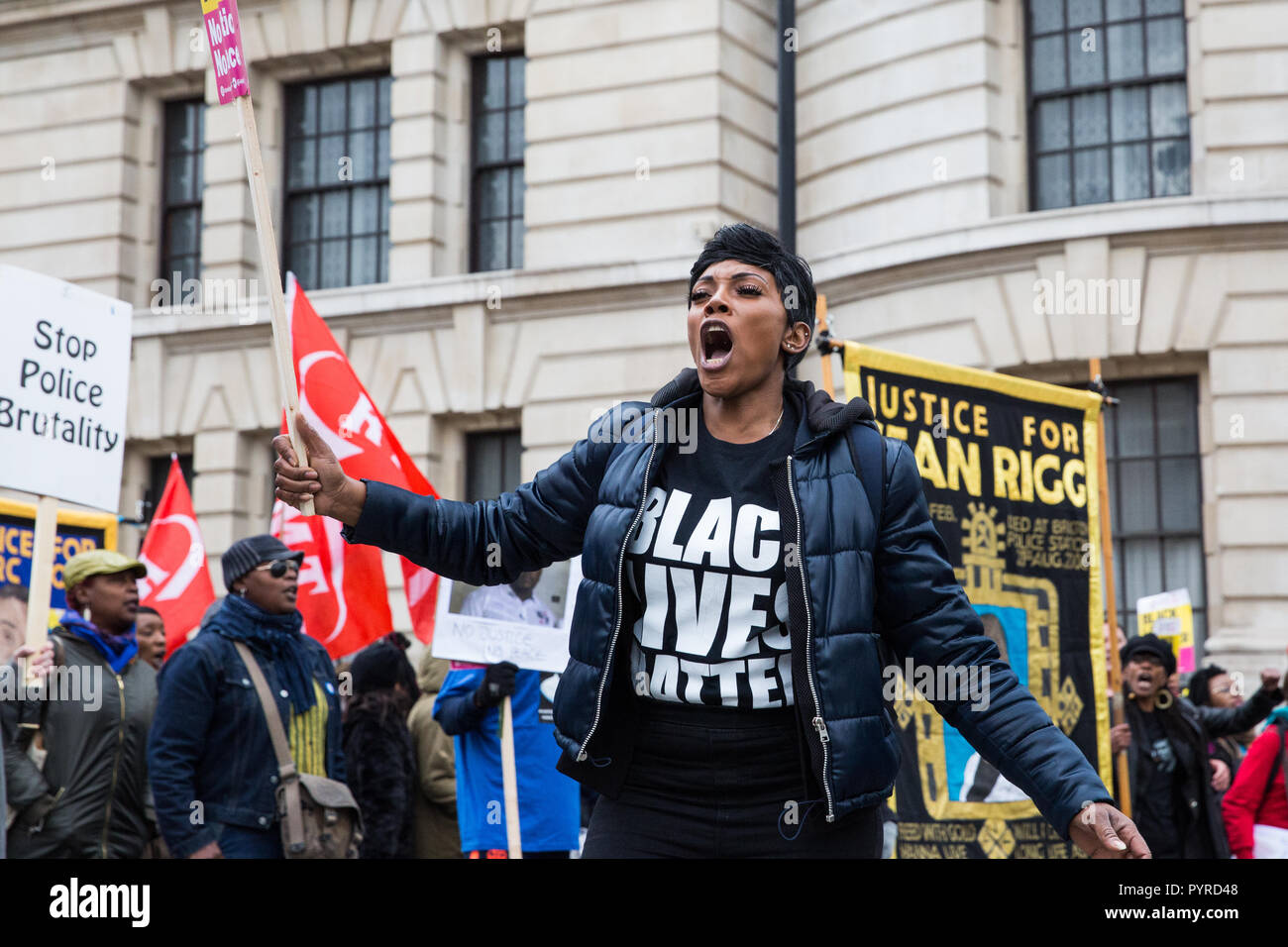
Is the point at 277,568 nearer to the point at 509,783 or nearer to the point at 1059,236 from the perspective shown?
the point at 509,783

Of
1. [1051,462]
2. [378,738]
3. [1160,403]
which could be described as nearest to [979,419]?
[1051,462]

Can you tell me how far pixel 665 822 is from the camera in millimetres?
3535

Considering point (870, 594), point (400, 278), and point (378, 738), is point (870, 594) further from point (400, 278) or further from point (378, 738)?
point (400, 278)

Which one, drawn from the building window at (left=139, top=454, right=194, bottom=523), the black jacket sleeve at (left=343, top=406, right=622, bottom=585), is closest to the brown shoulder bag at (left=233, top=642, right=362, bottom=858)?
the black jacket sleeve at (left=343, top=406, right=622, bottom=585)

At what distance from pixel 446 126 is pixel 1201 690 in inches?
479

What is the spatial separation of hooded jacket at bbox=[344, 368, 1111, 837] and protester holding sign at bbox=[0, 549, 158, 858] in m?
4.21

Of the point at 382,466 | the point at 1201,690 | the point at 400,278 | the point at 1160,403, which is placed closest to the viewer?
the point at 382,466

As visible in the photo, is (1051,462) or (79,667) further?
(1051,462)

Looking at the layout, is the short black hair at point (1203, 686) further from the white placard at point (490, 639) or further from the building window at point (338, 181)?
the building window at point (338, 181)

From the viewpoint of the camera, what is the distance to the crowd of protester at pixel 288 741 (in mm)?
7156

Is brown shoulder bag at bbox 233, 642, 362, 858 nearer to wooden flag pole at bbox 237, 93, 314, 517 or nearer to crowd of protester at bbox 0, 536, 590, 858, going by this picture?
crowd of protester at bbox 0, 536, 590, 858

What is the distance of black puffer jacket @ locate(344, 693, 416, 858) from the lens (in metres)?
9.77

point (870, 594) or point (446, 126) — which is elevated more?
point (446, 126)

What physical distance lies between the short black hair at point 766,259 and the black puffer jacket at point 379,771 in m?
6.46
